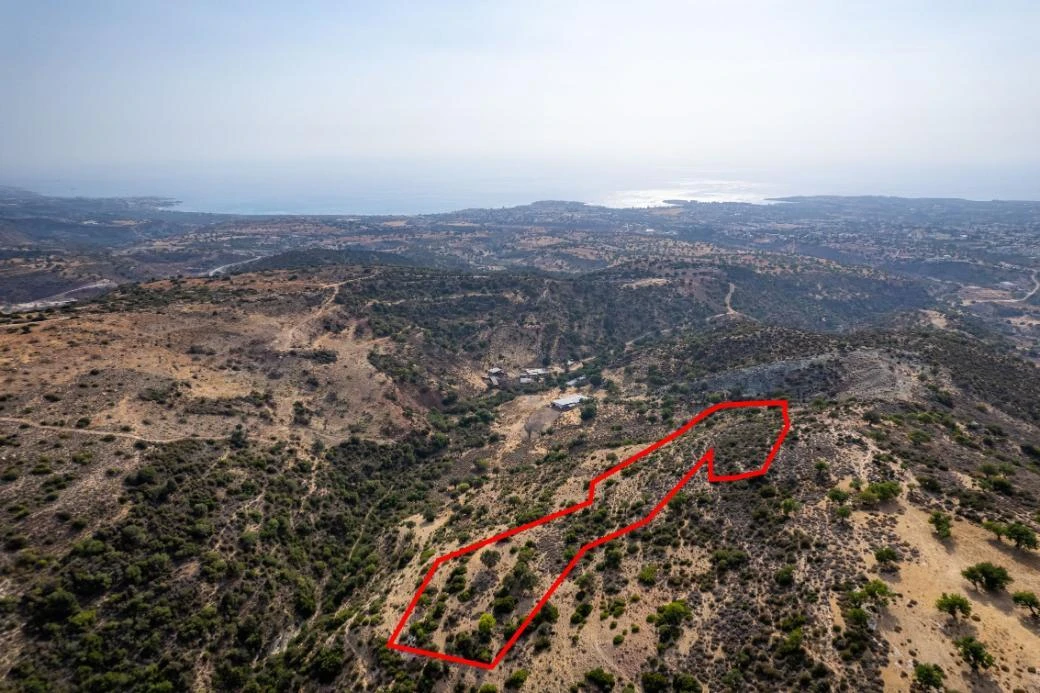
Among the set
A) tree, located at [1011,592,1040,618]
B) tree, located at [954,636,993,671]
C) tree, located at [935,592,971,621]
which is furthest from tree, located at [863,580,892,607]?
tree, located at [1011,592,1040,618]

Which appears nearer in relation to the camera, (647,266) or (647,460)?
(647,460)

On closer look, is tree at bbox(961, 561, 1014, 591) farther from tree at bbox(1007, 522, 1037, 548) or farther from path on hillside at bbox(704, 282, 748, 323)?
path on hillside at bbox(704, 282, 748, 323)

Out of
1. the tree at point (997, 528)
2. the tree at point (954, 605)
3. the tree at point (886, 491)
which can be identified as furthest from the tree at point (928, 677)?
the tree at point (886, 491)

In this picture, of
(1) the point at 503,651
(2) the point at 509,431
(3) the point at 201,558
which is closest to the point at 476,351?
(2) the point at 509,431

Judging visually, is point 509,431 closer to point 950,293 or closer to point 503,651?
point 503,651

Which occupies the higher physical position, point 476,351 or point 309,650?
point 476,351

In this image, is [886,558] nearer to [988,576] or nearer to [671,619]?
[988,576]
